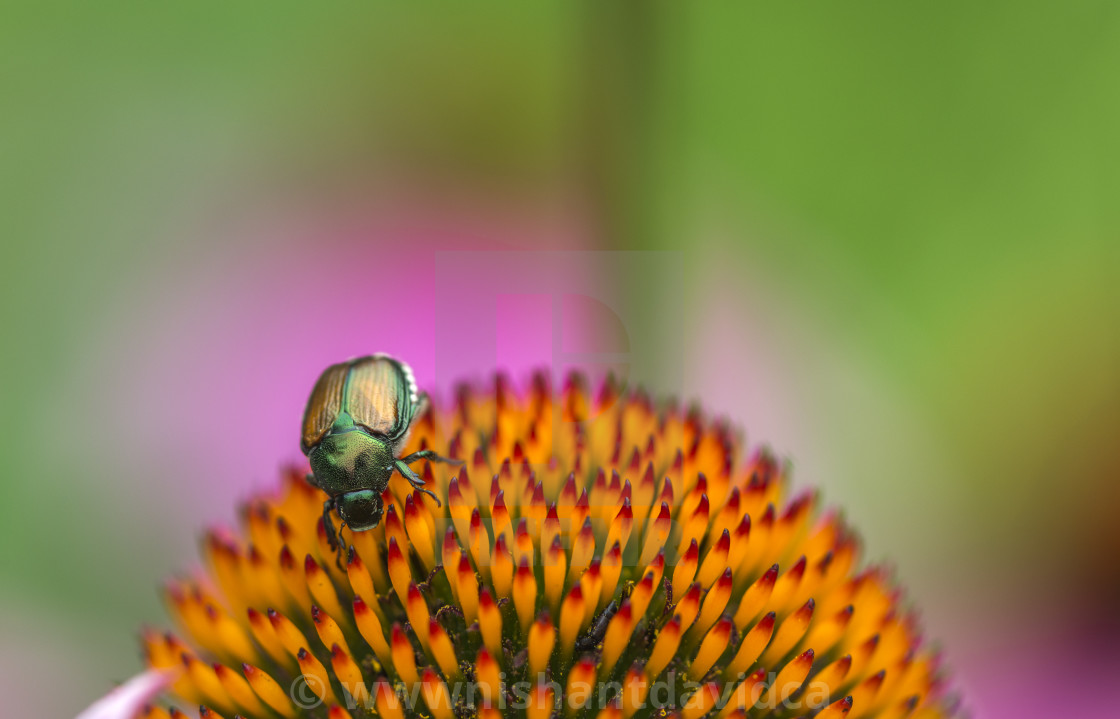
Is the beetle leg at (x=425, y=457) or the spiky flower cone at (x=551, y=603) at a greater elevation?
the beetle leg at (x=425, y=457)

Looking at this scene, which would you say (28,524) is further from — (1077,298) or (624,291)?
(1077,298)

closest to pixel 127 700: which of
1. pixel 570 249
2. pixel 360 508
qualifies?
pixel 360 508

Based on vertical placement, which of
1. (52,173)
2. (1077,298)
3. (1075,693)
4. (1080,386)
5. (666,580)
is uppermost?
(52,173)

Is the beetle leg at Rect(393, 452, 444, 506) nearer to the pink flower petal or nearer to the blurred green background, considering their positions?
the pink flower petal

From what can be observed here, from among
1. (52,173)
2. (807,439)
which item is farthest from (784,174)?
(52,173)

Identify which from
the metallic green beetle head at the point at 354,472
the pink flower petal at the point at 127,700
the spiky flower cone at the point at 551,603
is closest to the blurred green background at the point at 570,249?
the spiky flower cone at the point at 551,603

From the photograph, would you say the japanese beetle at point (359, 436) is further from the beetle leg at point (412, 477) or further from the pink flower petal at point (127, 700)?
the pink flower petal at point (127, 700)

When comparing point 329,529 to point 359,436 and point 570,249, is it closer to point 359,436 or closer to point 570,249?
point 359,436
